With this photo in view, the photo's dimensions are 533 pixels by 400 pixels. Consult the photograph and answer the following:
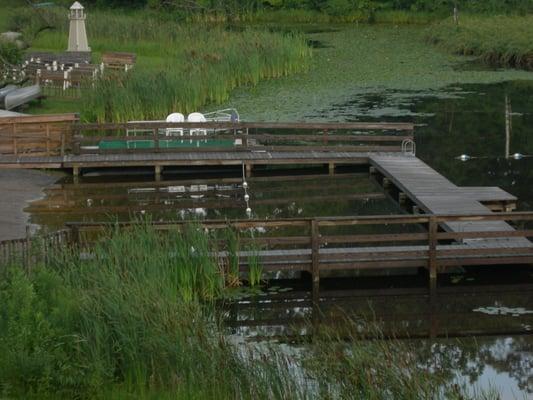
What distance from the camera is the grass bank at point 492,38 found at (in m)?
44.1

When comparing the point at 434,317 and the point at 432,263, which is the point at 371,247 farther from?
the point at 434,317

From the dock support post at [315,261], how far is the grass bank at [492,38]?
28.6 meters

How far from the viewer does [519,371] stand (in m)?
13.3

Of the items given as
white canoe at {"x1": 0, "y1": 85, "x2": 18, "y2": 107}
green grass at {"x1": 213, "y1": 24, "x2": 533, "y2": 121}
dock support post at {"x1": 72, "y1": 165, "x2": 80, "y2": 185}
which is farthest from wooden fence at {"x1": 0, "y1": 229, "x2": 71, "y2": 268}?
green grass at {"x1": 213, "y1": 24, "x2": 533, "y2": 121}

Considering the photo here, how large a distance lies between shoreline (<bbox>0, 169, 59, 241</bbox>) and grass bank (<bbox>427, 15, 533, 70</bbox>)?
24032 mm

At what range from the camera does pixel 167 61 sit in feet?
118

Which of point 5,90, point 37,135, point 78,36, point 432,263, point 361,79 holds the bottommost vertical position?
point 432,263

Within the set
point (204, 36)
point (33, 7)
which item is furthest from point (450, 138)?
point (33, 7)

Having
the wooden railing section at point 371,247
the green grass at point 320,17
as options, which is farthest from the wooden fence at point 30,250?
the green grass at point 320,17

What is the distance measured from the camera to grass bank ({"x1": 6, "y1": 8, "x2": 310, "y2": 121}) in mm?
28188

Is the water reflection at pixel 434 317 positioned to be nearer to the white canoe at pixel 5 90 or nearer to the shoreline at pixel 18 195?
the shoreline at pixel 18 195

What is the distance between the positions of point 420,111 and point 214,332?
2113 cm

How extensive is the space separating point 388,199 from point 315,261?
6.71m

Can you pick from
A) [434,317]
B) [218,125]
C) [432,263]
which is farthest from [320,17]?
[434,317]
